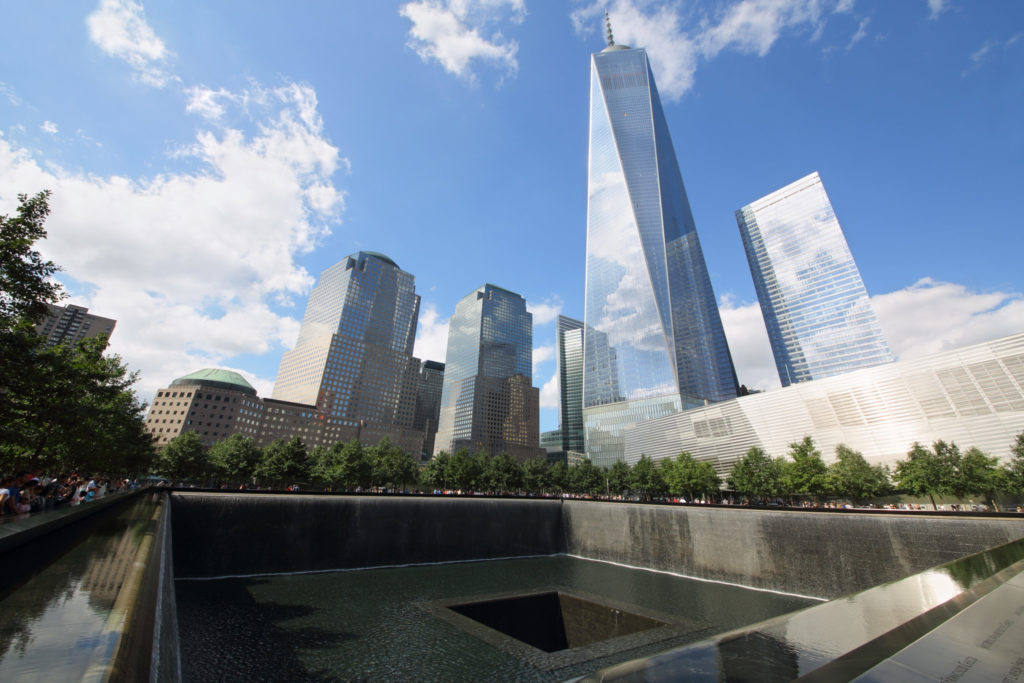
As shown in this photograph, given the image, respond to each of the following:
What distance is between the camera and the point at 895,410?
5750 centimetres

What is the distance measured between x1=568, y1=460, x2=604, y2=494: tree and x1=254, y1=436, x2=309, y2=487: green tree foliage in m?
48.1

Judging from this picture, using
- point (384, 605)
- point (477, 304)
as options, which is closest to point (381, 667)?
point (384, 605)

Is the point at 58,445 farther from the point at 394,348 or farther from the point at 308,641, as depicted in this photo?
the point at 394,348

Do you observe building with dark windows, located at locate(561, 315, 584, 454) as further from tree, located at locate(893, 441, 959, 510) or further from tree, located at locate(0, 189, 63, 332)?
tree, located at locate(0, 189, 63, 332)

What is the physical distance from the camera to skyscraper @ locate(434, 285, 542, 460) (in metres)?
166

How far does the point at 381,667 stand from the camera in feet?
36.9

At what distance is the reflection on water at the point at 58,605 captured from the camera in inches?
96.8

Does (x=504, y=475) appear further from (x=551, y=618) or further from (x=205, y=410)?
(x=205, y=410)

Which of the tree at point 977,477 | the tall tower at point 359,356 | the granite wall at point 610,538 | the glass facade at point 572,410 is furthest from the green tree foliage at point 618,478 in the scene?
the tall tower at point 359,356

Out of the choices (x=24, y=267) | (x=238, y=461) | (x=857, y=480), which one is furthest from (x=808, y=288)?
(x=24, y=267)

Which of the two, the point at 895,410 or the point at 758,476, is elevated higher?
the point at 895,410

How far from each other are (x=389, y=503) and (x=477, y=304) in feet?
557

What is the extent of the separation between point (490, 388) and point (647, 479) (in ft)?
343

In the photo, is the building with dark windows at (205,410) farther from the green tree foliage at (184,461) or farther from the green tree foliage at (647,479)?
the green tree foliage at (647,479)
